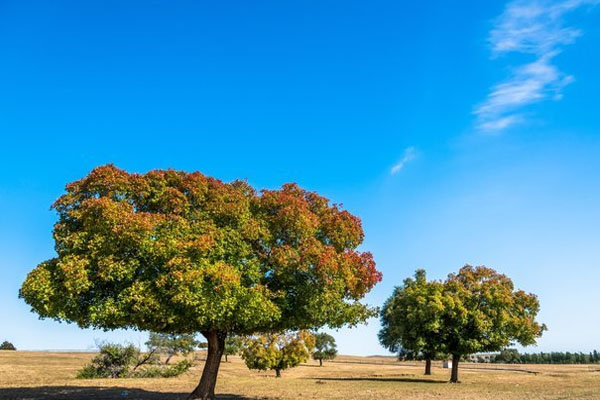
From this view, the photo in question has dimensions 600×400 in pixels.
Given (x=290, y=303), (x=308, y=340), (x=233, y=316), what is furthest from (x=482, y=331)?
(x=233, y=316)

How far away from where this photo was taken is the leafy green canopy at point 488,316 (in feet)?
162

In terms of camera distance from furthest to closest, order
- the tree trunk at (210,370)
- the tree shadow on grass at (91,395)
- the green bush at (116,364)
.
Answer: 1. the green bush at (116,364)
2. the tree shadow on grass at (91,395)
3. the tree trunk at (210,370)

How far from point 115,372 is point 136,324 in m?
28.3

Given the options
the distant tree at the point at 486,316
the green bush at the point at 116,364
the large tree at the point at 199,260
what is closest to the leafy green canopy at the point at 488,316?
the distant tree at the point at 486,316

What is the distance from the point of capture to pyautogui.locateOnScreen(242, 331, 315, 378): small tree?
5462 cm

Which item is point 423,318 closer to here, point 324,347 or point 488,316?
point 488,316

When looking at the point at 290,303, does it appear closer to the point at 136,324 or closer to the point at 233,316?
the point at 233,316

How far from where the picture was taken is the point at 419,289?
52.7 metres

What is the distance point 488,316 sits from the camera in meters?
49.9

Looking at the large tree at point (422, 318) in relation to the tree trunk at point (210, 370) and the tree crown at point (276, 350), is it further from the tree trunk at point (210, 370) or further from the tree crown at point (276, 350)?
the tree trunk at point (210, 370)

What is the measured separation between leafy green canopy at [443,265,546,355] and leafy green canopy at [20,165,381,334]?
27.7 m

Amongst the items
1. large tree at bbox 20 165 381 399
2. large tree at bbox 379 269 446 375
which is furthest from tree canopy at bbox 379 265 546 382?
large tree at bbox 20 165 381 399

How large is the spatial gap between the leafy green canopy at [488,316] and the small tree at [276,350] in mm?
15623

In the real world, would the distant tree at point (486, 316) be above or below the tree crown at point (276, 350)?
above
